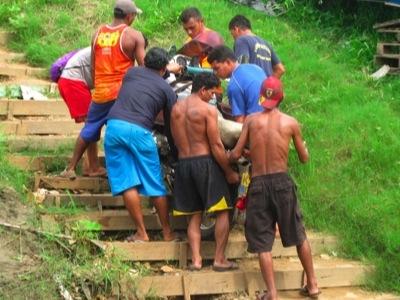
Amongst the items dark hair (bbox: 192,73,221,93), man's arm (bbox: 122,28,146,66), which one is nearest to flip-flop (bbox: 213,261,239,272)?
dark hair (bbox: 192,73,221,93)

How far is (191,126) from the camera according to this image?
7113 mm

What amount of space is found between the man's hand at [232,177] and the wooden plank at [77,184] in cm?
172

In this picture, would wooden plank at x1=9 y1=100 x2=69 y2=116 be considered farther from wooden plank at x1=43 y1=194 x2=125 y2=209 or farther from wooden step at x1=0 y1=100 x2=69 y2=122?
wooden plank at x1=43 y1=194 x2=125 y2=209

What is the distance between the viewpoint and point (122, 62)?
7910 mm

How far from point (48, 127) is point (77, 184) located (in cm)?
162

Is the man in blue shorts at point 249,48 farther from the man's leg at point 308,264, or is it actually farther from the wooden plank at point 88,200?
the man's leg at point 308,264

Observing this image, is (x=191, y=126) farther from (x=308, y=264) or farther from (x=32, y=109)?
(x=32, y=109)

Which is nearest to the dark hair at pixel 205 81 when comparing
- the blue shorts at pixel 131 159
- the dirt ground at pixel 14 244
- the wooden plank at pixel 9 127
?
the blue shorts at pixel 131 159

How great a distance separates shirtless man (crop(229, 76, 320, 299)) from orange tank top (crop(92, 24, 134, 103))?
159 centimetres

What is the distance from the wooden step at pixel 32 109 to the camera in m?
9.97

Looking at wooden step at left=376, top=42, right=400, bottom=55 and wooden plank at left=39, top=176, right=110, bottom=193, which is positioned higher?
wooden step at left=376, top=42, right=400, bottom=55

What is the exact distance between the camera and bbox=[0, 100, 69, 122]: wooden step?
997 centimetres

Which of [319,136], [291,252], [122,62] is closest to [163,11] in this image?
[319,136]

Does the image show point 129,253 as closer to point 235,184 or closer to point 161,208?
point 161,208
